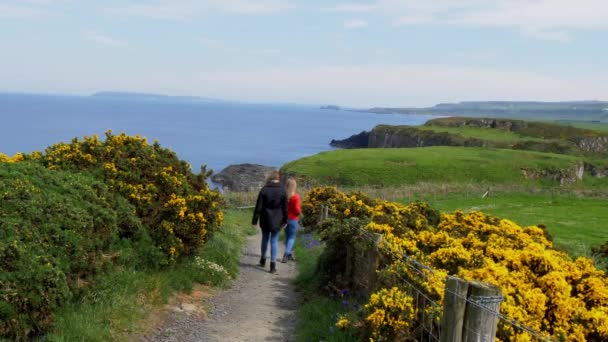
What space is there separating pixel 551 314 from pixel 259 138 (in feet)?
591

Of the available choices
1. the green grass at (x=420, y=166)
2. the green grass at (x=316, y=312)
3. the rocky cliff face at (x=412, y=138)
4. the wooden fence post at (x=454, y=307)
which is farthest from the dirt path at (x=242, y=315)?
the rocky cliff face at (x=412, y=138)

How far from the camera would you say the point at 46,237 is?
7496 millimetres

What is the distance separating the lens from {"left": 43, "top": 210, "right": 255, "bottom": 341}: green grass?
7.41 meters

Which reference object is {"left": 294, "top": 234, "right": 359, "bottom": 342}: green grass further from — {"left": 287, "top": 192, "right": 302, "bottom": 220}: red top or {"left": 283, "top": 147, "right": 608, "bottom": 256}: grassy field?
{"left": 283, "top": 147, "right": 608, "bottom": 256}: grassy field

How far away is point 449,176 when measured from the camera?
72125 millimetres

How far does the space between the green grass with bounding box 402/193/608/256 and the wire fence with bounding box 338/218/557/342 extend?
373 inches

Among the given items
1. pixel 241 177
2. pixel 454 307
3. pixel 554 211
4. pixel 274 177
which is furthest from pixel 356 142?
pixel 454 307

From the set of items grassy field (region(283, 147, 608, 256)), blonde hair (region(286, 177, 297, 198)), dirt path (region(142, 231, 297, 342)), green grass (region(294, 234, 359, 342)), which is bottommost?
grassy field (region(283, 147, 608, 256))

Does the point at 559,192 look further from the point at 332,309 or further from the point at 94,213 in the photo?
the point at 94,213

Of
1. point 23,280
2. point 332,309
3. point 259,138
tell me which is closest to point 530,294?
point 332,309

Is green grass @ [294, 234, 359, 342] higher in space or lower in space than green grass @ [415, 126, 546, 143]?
lower

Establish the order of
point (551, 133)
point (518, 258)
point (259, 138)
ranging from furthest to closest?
point (259, 138)
point (551, 133)
point (518, 258)

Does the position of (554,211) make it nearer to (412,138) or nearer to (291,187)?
(291,187)

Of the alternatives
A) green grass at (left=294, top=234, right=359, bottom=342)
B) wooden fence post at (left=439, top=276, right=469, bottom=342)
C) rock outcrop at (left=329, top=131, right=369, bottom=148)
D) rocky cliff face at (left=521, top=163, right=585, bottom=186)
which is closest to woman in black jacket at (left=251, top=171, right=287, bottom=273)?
green grass at (left=294, top=234, right=359, bottom=342)
